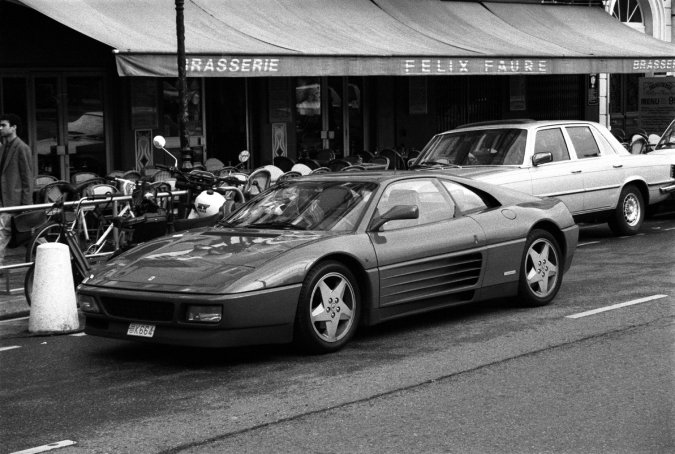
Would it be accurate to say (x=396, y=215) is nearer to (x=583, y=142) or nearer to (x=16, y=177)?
(x=16, y=177)

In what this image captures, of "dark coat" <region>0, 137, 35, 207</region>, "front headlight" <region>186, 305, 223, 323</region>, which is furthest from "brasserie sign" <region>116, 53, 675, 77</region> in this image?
"front headlight" <region>186, 305, 223, 323</region>

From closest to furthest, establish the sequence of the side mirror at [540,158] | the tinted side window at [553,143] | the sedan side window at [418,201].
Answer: the sedan side window at [418,201], the side mirror at [540,158], the tinted side window at [553,143]

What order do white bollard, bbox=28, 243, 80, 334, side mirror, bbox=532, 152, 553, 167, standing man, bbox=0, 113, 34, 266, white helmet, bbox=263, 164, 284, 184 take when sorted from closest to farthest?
white bollard, bbox=28, 243, 80, 334, standing man, bbox=0, 113, 34, 266, side mirror, bbox=532, 152, 553, 167, white helmet, bbox=263, 164, 284, 184

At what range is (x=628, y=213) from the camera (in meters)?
15.9

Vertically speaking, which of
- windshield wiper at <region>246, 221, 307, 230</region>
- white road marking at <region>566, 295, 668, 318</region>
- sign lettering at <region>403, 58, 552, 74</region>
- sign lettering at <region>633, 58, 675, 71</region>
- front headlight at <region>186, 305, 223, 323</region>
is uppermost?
sign lettering at <region>633, 58, 675, 71</region>

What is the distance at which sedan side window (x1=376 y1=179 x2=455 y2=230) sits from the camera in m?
9.06

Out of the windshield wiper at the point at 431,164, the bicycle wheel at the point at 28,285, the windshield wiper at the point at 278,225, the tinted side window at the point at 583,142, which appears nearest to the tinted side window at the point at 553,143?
the tinted side window at the point at 583,142

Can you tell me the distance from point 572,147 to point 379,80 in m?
8.62

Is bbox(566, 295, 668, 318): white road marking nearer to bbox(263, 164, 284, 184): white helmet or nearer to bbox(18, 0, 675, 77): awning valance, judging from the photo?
bbox(18, 0, 675, 77): awning valance

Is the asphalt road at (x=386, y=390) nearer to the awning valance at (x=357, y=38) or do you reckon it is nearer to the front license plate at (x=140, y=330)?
the front license plate at (x=140, y=330)

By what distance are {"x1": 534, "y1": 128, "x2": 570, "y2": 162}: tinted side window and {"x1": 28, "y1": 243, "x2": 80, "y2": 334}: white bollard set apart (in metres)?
6.89

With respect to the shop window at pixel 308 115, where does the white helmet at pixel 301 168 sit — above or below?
below

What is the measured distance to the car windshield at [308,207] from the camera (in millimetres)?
8836

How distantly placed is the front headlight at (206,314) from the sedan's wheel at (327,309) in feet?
2.03
